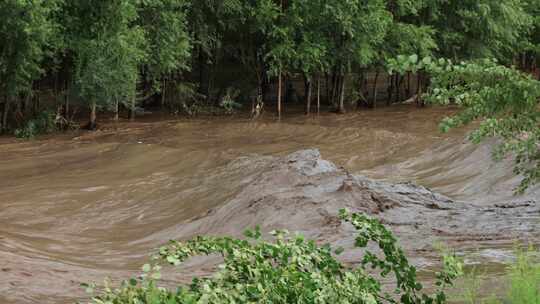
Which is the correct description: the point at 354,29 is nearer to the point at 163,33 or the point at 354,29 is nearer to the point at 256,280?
the point at 163,33

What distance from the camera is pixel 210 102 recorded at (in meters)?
32.5

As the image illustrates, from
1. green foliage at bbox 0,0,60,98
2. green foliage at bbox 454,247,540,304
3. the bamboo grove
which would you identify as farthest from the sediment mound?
the bamboo grove

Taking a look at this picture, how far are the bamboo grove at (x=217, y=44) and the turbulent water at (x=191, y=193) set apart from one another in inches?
92.4

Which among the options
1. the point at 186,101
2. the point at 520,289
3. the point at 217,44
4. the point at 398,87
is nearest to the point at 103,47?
the point at 217,44

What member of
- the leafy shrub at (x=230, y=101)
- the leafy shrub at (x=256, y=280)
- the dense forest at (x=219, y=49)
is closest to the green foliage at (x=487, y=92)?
the dense forest at (x=219, y=49)

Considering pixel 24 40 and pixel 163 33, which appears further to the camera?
pixel 163 33

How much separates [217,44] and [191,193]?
55.3 ft

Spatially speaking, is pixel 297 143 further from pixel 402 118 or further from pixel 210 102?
pixel 210 102

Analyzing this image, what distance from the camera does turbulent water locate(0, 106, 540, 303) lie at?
29.6ft

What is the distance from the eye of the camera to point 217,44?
30.1 meters

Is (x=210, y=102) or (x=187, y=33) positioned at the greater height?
(x=187, y=33)

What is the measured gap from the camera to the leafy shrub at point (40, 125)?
23141 mm

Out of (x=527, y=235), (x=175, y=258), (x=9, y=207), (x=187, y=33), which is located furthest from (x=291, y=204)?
(x=187, y=33)

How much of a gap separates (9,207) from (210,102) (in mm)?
19404
